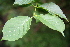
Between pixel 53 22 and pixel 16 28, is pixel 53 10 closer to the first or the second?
pixel 53 22

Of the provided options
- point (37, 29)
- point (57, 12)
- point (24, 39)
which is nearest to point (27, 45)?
point (24, 39)

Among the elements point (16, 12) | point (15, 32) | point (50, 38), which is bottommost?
point (50, 38)

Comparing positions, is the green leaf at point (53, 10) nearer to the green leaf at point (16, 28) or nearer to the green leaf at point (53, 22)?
the green leaf at point (53, 22)

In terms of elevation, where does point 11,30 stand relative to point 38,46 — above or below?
above

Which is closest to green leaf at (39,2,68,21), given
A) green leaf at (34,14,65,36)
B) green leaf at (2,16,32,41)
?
green leaf at (34,14,65,36)

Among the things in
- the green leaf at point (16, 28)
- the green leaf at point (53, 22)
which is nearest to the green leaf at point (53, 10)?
the green leaf at point (53, 22)

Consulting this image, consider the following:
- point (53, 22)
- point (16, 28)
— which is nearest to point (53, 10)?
point (53, 22)

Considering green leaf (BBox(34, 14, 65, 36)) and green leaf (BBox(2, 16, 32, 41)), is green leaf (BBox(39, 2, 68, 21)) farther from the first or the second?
green leaf (BBox(2, 16, 32, 41))

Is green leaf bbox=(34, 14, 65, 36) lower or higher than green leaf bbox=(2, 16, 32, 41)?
higher

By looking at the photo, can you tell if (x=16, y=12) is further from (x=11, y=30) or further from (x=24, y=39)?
(x=11, y=30)
